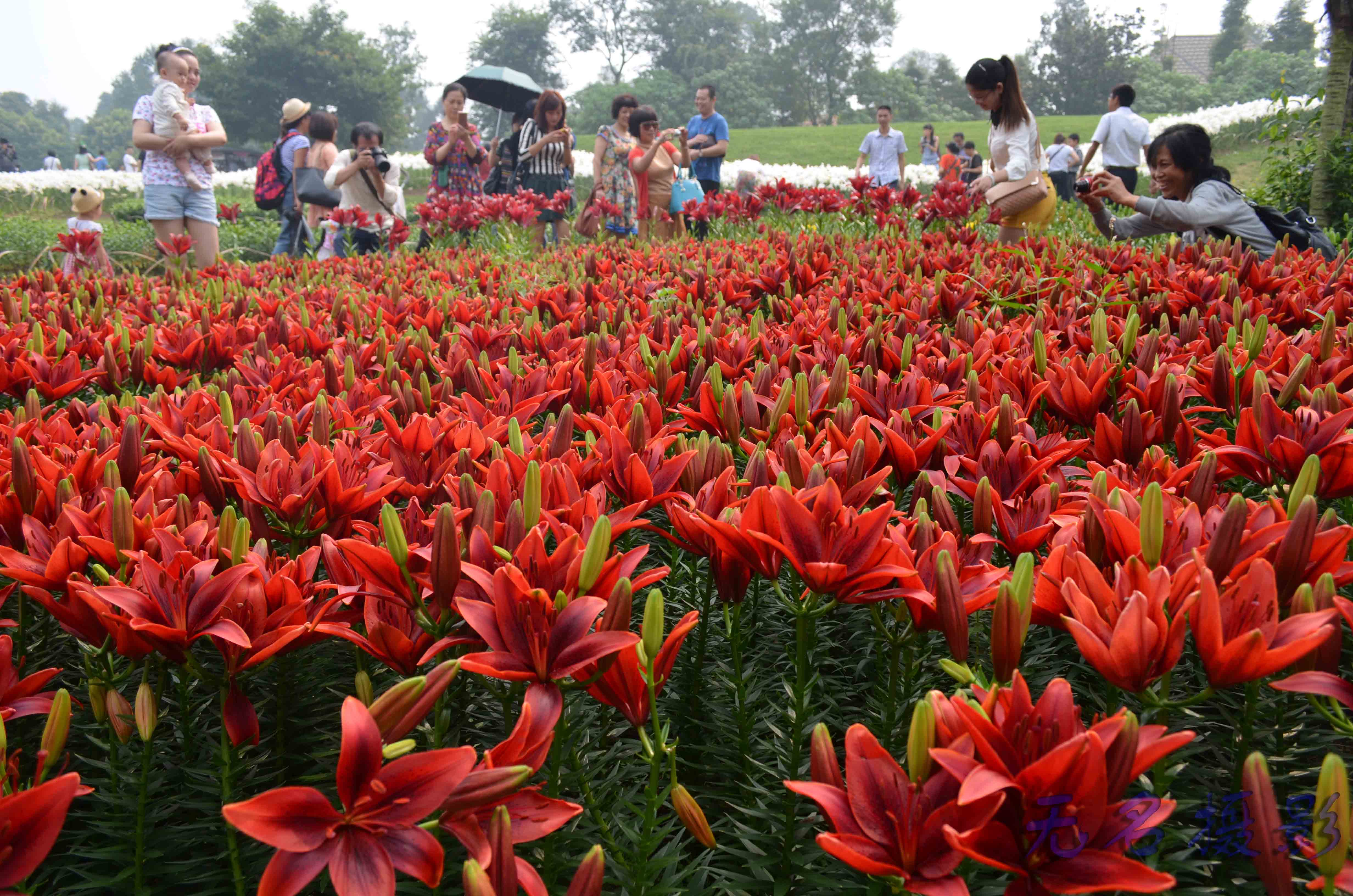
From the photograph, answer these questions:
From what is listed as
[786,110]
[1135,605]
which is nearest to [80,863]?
[1135,605]

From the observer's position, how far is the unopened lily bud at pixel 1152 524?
0.99 metres

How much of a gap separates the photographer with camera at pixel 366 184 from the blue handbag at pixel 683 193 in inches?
112

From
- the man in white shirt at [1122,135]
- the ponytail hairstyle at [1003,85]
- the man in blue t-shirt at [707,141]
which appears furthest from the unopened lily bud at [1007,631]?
the man in white shirt at [1122,135]

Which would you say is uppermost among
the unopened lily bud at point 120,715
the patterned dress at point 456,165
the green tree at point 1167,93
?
the green tree at point 1167,93

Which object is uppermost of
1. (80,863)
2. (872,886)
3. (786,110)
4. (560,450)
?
(786,110)

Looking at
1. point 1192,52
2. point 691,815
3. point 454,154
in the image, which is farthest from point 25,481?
point 1192,52

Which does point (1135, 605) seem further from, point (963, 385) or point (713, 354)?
point (713, 354)

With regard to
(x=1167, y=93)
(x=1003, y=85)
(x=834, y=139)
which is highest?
(x=1167, y=93)

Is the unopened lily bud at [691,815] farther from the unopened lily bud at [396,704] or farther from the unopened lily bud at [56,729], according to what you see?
the unopened lily bud at [56,729]

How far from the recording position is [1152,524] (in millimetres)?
994

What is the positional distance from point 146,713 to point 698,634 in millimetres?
698

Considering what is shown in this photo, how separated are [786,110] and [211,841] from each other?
8602cm

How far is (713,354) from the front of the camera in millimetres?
2254

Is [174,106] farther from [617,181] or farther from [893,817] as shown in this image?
[893,817]
